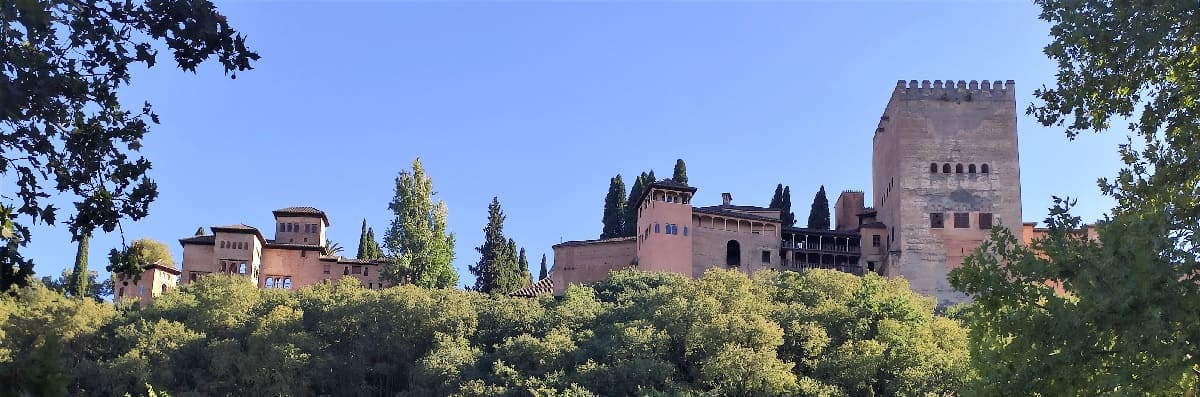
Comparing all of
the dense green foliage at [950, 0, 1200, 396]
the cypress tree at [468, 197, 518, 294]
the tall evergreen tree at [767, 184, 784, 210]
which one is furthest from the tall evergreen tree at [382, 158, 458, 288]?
the dense green foliage at [950, 0, 1200, 396]

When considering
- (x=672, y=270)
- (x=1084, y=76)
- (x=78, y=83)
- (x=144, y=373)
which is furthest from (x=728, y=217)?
(x=78, y=83)

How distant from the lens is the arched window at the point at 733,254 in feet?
232

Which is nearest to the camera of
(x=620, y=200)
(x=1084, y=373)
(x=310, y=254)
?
(x=1084, y=373)

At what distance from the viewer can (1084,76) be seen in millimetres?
17281

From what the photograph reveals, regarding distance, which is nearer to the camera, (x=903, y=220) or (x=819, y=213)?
(x=903, y=220)

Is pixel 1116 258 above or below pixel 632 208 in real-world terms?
below

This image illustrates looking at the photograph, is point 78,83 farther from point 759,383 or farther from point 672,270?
point 672,270

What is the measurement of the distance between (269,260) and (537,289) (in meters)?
14.7

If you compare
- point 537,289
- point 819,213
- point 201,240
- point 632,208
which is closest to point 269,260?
point 201,240

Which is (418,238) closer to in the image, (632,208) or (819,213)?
(632,208)

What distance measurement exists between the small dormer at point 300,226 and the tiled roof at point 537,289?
39.8 ft

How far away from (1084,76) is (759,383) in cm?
2974

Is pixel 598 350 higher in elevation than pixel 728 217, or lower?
lower

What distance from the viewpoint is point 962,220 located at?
69.1m
